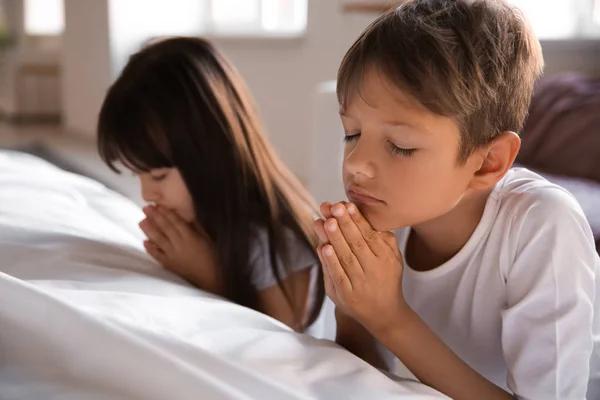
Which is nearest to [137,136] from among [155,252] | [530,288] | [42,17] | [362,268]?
[155,252]

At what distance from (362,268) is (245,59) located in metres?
3.78

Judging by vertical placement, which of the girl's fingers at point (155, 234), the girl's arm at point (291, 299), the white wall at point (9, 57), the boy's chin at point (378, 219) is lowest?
the white wall at point (9, 57)

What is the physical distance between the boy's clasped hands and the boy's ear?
0.13 metres

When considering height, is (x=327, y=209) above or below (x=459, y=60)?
below

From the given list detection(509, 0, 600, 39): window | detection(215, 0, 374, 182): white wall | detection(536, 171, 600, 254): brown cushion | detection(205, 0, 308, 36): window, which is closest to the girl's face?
detection(536, 171, 600, 254): brown cushion

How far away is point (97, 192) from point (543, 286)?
87 centimetres

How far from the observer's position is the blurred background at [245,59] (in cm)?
292

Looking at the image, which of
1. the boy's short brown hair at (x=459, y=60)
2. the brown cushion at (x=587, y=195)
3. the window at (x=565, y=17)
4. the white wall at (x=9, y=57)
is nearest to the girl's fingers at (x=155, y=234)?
the boy's short brown hair at (x=459, y=60)

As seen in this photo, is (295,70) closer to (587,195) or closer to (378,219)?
(587,195)

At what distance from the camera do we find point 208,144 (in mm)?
1078

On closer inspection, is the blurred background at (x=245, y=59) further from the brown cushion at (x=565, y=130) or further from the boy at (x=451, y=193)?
the boy at (x=451, y=193)

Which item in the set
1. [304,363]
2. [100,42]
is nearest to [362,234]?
[304,363]

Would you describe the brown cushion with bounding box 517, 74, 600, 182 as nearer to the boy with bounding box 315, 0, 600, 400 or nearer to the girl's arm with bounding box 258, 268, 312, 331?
the girl's arm with bounding box 258, 268, 312, 331

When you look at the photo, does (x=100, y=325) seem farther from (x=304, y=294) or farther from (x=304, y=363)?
(x=304, y=294)
